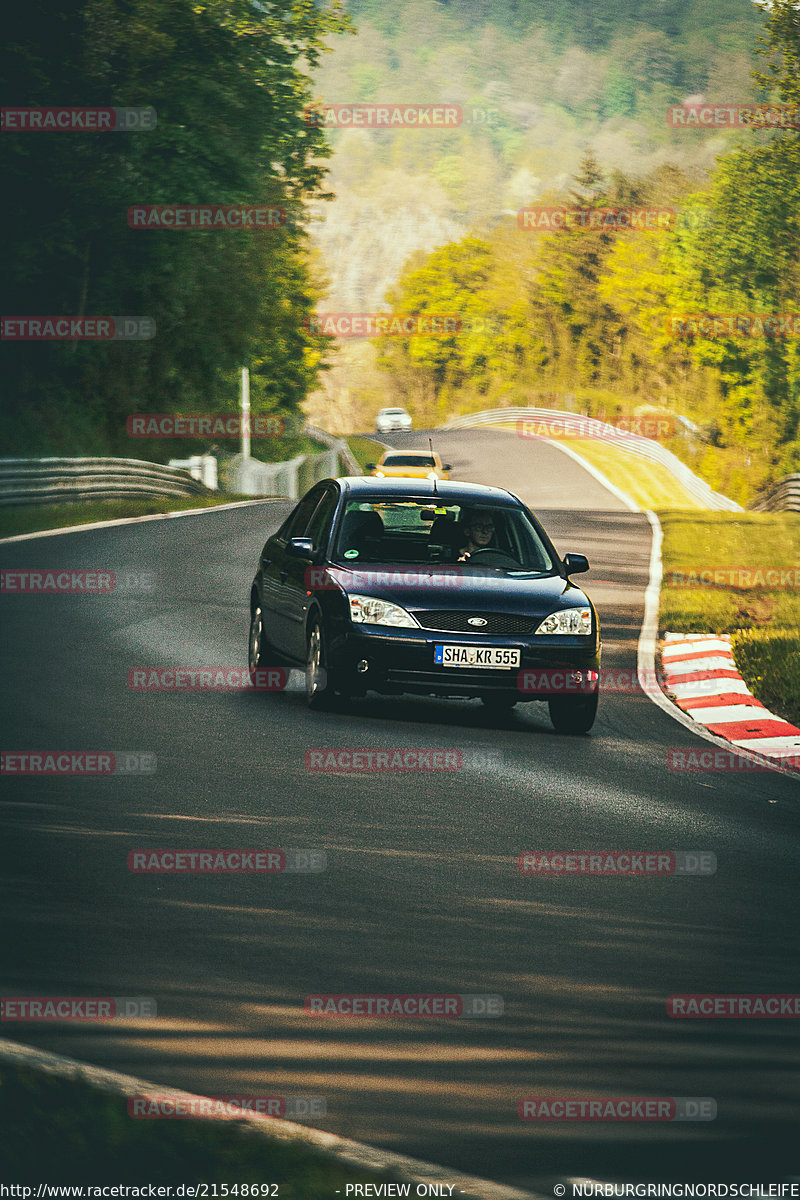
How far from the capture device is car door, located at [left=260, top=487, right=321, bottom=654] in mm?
13117

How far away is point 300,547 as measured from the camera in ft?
41.3

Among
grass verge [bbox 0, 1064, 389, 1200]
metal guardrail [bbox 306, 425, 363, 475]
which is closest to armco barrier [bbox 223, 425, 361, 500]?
metal guardrail [bbox 306, 425, 363, 475]

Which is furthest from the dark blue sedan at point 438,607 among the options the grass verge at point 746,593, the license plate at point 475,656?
the grass verge at point 746,593

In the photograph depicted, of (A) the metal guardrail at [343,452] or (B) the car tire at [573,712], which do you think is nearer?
(B) the car tire at [573,712]

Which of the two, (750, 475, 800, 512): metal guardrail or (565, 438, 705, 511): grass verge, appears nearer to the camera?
(750, 475, 800, 512): metal guardrail

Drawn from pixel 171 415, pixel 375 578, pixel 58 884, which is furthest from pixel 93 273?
pixel 58 884

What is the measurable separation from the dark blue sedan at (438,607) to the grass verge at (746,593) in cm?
223

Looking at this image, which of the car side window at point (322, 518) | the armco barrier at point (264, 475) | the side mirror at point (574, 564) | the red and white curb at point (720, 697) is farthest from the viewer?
the armco barrier at point (264, 475)

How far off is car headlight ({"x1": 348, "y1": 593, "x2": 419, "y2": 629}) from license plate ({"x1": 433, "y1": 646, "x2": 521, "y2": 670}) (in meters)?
0.27

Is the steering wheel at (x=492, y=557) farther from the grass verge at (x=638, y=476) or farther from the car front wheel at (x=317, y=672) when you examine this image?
the grass verge at (x=638, y=476)

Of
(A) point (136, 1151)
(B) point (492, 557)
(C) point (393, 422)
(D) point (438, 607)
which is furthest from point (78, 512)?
(C) point (393, 422)

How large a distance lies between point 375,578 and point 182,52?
1648 inches

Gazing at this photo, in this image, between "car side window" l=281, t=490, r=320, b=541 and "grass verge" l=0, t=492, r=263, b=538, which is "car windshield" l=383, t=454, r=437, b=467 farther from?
"car side window" l=281, t=490, r=320, b=541

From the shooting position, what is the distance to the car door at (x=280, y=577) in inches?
516
